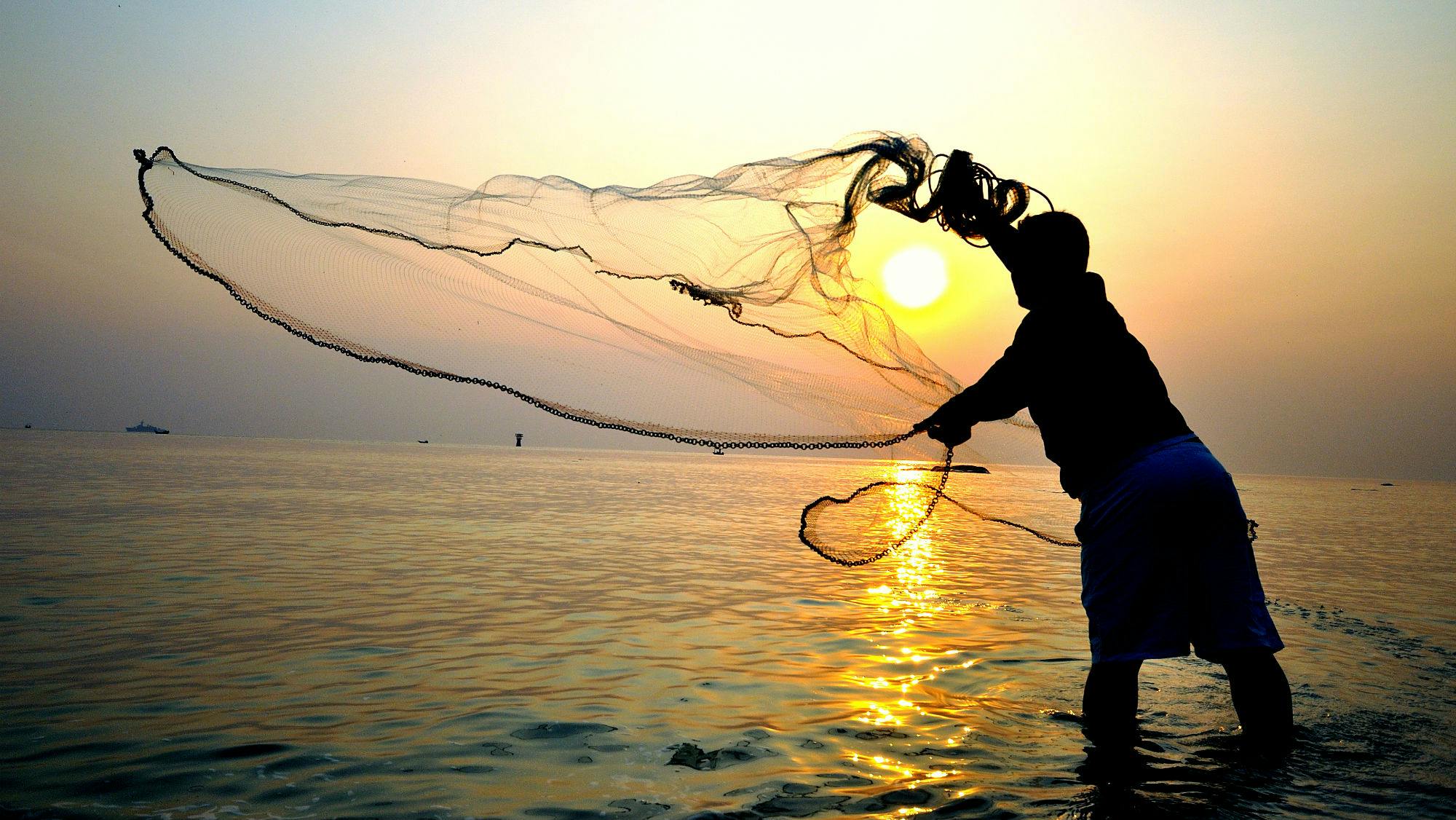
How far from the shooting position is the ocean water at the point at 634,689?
12.3ft

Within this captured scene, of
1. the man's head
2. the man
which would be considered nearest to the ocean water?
the man

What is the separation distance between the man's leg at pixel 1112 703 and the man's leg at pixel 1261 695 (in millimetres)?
407

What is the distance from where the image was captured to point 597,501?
2614 centimetres

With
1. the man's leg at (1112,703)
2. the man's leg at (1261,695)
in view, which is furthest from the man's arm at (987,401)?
the man's leg at (1261,695)

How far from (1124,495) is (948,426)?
861 millimetres

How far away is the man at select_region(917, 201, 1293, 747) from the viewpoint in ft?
11.8

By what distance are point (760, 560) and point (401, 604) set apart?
6021mm

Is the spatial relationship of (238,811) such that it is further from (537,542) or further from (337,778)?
(537,542)

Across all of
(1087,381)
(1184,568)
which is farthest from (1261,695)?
(1087,381)

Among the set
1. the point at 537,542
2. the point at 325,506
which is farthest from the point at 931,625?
the point at 325,506

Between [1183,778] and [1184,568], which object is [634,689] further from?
[1184,568]

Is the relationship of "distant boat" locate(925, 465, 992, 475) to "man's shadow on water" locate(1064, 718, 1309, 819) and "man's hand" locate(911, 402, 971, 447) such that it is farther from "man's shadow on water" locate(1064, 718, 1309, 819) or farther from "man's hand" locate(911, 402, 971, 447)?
"man's shadow on water" locate(1064, 718, 1309, 819)

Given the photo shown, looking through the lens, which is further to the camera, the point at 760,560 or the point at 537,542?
the point at 537,542

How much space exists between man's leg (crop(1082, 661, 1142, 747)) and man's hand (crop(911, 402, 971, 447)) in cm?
120
